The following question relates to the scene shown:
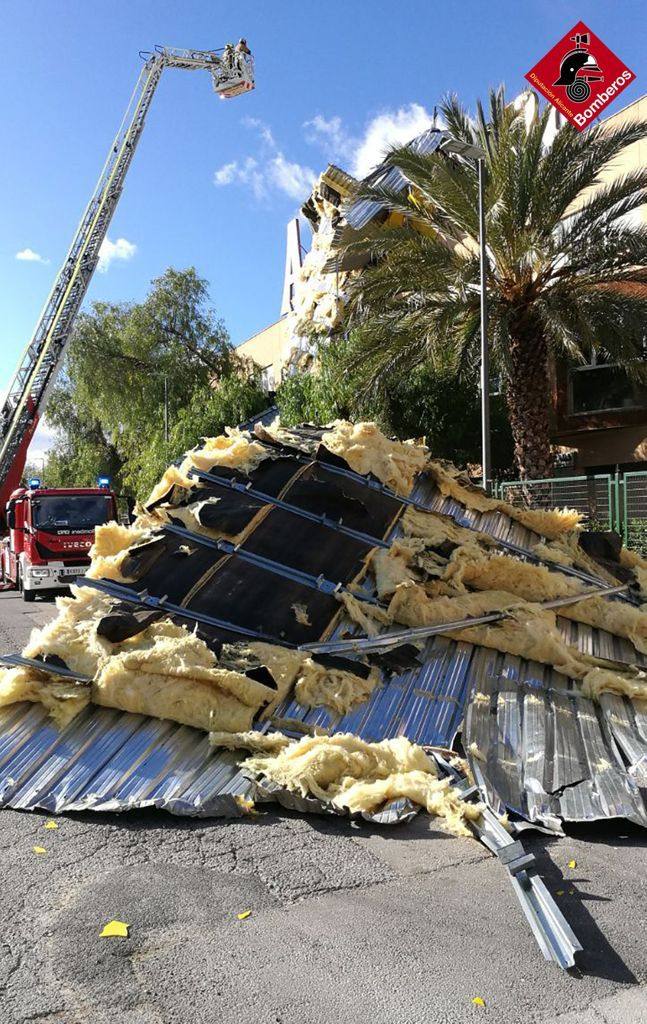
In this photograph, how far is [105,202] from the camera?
70.5 ft

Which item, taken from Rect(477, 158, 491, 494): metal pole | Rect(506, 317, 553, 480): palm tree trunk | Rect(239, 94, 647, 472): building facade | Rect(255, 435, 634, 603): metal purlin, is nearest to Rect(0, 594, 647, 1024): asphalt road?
Rect(255, 435, 634, 603): metal purlin

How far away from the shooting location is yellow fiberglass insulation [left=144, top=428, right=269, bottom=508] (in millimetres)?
6922

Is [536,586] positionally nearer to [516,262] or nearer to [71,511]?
[516,262]

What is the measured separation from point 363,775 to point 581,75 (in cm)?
2066

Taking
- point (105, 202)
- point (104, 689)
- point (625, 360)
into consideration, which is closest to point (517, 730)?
point (104, 689)

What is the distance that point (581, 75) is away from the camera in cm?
1945

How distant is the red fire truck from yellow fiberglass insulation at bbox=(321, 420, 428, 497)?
9159 mm

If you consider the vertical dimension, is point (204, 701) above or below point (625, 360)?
below

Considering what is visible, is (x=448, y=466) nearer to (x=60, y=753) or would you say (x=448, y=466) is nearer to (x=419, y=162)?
(x=60, y=753)

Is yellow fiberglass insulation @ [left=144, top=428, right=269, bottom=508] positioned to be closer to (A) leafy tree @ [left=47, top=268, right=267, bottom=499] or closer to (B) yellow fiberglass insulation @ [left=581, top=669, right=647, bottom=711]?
(B) yellow fiberglass insulation @ [left=581, top=669, right=647, bottom=711]

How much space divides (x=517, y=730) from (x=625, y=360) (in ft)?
40.4

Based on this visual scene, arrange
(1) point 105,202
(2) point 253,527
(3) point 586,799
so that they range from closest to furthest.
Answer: (3) point 586,799, (2) point 253,527, (1) point 105,202

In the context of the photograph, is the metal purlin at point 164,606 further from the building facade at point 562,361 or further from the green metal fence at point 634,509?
the building facade at point 562,361

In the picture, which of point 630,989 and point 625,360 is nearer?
point 630,989
